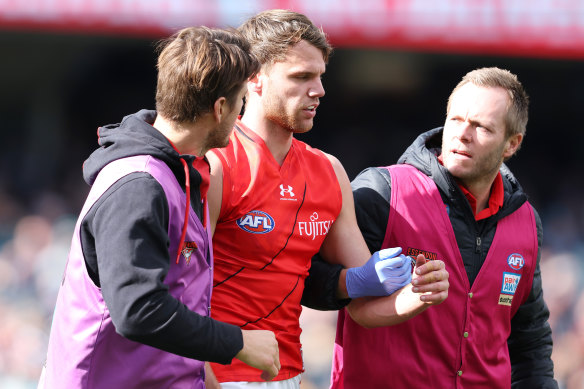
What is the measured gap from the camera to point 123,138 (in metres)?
2.18

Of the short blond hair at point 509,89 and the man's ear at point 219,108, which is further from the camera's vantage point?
the short blond hair at point 509,89

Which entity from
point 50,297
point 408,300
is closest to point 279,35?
point 408,300

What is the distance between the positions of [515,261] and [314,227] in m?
0.89

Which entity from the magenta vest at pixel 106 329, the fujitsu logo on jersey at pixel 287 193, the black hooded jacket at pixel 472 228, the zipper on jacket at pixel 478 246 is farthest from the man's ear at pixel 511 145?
the magenta vest at pixel 106 329

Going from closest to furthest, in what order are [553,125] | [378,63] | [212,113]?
[212,113], [378,63], [553,125]

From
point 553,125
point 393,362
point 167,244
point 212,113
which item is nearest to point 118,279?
point 167,244

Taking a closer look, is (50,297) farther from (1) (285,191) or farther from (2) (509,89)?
(2) (509,89)

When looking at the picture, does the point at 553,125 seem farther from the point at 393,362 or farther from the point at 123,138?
the point at 123,138

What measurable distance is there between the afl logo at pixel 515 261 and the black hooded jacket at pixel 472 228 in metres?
0.11

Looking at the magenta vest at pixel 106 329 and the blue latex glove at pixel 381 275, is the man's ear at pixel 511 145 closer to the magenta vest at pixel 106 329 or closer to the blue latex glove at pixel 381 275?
the blue latex glove at pixel 381 275

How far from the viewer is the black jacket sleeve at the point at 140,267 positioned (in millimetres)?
1943

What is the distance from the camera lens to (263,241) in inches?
110

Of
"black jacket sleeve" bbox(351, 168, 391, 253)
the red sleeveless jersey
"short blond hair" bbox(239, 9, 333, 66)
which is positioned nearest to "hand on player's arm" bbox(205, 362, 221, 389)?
the red sleeveless jersey

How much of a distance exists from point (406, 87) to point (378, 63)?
2.31 ft
